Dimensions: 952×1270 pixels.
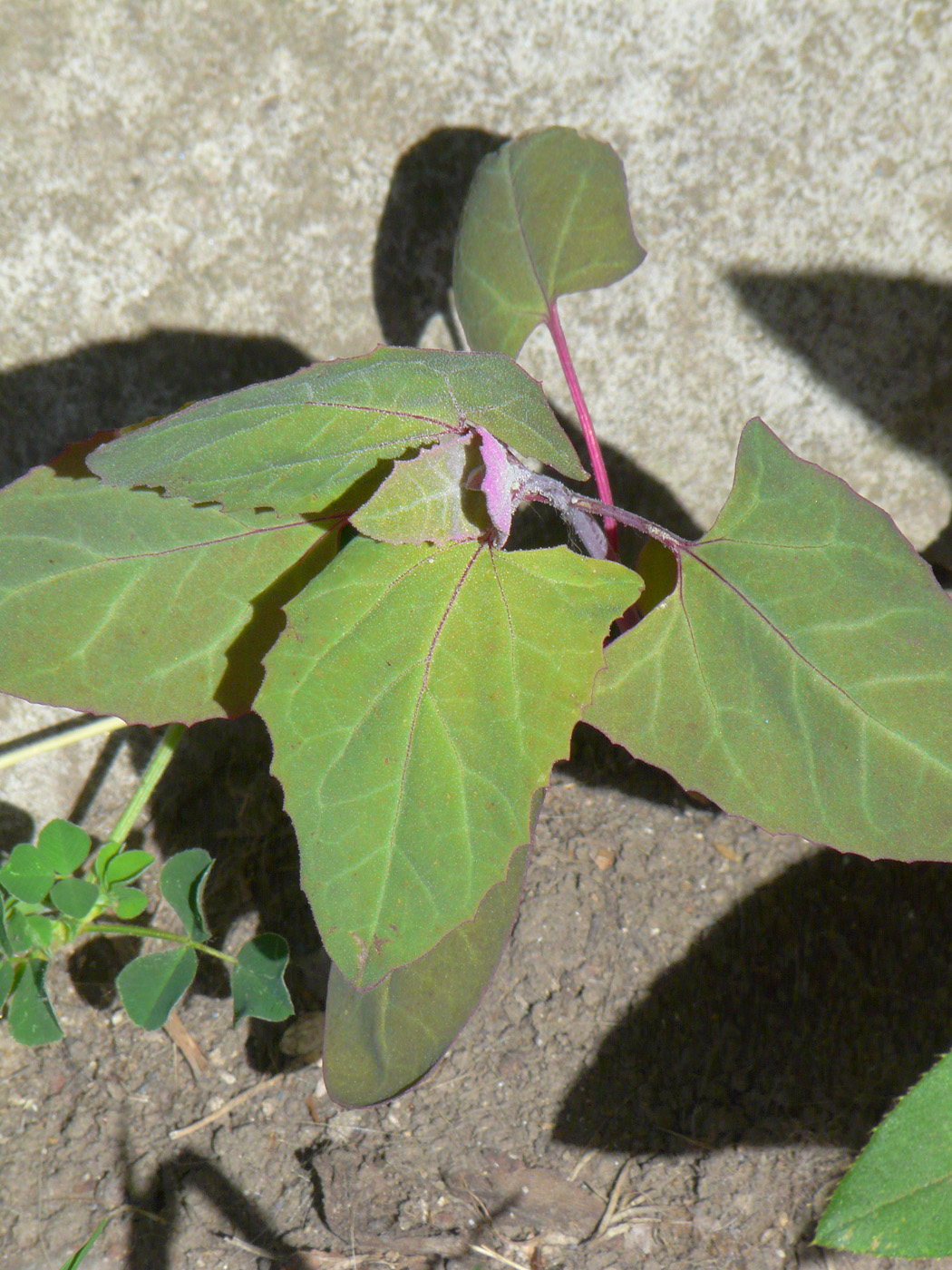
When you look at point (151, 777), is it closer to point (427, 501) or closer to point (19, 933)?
point (19, 933)

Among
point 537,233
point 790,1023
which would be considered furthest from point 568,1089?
point 537,233

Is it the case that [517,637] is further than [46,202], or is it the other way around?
[46,202]

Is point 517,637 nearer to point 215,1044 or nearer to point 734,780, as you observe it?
point 734,780

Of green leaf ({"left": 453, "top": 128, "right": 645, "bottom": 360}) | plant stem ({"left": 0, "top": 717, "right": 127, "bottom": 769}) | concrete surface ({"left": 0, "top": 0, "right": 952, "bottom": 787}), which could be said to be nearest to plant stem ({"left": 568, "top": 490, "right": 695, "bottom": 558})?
green leaf ({"left": 453, "top": 128, "right": 645, "bottom": 360})

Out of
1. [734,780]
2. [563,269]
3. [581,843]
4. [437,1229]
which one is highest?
[563,269]

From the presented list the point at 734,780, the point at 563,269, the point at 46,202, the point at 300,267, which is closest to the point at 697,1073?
the point at 734,780

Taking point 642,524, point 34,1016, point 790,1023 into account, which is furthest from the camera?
point 790,1023

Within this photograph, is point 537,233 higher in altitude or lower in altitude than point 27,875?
higher

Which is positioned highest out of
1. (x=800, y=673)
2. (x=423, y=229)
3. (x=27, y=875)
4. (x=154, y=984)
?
(x=423, y=229)
